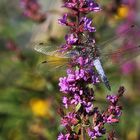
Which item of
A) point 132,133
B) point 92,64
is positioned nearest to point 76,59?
point 92,64

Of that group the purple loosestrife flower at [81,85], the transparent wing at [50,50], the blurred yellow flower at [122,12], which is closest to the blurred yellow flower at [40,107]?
the blurred yellow flower at [122,12]

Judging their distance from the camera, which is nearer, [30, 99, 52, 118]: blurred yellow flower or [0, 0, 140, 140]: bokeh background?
[0, 0, 140, 140]: bokeh background

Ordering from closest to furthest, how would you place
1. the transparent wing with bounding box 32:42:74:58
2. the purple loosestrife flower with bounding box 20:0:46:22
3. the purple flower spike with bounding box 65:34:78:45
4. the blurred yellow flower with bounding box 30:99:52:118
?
the purple flower spike with bounding box 65:34:78:45 < the transparent wing with bounding box 32:42:74:58 < the purple loosestrife flower with bounding box 20:0:46:22 < the blurred yellow flower with bounding box 30:99:52:118

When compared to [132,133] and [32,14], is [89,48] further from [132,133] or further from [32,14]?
[132,133]

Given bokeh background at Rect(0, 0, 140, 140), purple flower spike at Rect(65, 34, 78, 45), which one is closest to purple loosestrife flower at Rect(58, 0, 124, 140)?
purple flower spike at Rect(65, 34, 78, 45)

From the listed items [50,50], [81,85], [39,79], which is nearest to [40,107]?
[39,79]

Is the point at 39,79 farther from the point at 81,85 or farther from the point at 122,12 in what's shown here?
the point at 81,85

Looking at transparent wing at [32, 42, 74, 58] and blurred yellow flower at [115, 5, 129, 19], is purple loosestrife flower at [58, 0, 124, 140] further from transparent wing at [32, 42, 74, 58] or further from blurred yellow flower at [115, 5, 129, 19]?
blurred yellow flower at [115, 5, 129, 19]

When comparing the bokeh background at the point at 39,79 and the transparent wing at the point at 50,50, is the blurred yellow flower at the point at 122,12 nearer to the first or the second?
the bokeh background at the point at 39,79

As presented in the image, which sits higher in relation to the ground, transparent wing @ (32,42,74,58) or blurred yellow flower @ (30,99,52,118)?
blurred yellow flower @ (30,99,52,118)
